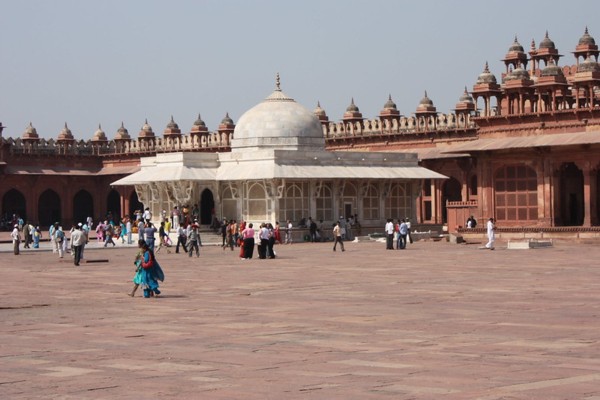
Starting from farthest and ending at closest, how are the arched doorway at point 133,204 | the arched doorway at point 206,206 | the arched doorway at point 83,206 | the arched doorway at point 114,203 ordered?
the arched doorway at point 114,203 < the arched doorway at point 83,206 < the arched doorway at point 133,204 < the arched doorway at point 206,206

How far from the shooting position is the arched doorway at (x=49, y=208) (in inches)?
2454

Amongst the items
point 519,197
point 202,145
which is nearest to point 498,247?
point 519,197

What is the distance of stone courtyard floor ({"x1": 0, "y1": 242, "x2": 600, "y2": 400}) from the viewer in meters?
8.64

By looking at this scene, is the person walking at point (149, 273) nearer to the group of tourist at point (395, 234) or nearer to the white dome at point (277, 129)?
the group of tourist at point (395, 234)

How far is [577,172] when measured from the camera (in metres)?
42.0

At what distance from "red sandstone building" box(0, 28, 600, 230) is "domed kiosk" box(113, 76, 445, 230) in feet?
4.53

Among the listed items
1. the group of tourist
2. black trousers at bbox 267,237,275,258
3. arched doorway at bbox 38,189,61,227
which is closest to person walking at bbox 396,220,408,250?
the group of tourist

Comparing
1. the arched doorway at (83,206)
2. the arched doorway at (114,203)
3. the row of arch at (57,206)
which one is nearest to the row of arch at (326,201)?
the row of arch at (57,206)

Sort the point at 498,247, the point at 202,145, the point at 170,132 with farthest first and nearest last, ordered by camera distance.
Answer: the point at 170,132, the point at 202,145, the point at 498,247

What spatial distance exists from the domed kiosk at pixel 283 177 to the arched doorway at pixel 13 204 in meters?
18.6

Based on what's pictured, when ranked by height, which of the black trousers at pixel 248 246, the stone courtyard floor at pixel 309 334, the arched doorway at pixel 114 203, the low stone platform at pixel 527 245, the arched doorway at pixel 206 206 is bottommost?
the stone courtyard floor at pixel 309 334

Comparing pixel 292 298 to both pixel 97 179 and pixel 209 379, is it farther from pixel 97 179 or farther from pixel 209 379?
pixel 97 179

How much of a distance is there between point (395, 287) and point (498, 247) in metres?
14.9

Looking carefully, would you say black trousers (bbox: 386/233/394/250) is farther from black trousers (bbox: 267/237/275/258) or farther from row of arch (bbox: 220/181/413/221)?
row of arch (bbox: 220/181/413/221)
